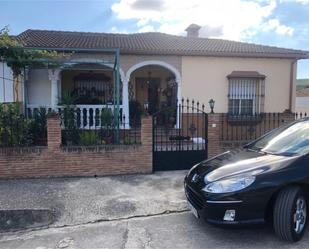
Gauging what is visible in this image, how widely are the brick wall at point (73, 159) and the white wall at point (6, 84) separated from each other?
14.2 feet

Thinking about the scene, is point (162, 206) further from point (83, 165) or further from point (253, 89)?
point (253, 89)

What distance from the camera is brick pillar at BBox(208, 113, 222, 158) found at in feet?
26.6

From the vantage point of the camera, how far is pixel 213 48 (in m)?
12.4

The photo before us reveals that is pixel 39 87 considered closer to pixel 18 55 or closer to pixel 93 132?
pixel 18 55

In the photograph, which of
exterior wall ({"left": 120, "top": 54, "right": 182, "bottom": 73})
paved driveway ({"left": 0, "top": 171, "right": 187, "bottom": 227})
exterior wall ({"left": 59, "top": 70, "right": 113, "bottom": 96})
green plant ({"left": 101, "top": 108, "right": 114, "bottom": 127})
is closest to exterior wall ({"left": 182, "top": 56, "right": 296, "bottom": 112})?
exterior wall ({"left": 120, "top": 54, "right": 182, "bottom": 73})

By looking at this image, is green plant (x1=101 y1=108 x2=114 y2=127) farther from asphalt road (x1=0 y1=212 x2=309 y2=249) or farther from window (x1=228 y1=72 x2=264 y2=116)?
window (x1=228 y1=72 x2=264 y2=116)

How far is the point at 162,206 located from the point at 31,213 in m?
2.21

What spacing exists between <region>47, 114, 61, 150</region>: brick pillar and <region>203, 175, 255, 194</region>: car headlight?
4279 mm

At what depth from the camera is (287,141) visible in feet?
16.3

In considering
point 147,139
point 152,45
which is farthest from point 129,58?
point 147,139

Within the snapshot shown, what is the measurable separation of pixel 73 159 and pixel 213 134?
3535mm

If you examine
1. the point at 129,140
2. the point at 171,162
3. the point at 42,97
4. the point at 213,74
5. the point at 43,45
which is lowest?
the point at 171,162

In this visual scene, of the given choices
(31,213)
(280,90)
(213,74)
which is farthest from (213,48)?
(31,213)

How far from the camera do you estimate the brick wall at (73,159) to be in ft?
23.7
